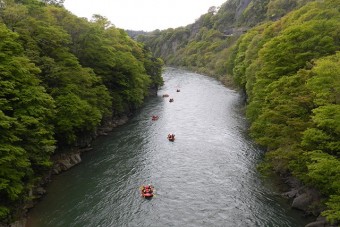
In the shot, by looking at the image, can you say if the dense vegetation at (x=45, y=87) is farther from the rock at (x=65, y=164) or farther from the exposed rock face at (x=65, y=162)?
the rock at (x=65, y=164)

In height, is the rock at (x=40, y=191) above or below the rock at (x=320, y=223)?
below

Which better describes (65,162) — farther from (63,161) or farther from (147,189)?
(147,189)

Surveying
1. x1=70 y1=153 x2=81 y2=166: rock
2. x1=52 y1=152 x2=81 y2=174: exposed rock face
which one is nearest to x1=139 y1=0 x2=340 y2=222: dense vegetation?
x1=70 y1=153 x2=81 y2=166: rock

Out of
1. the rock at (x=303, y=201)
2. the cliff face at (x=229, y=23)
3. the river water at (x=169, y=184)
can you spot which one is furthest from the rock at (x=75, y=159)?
the cliff face at (x=229, y=23)

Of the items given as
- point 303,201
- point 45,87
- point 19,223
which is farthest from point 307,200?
point 45,87

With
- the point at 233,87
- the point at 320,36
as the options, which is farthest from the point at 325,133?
the point at 233,87

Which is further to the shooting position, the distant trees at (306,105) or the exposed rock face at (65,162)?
the exposed rock face at (65,162)
